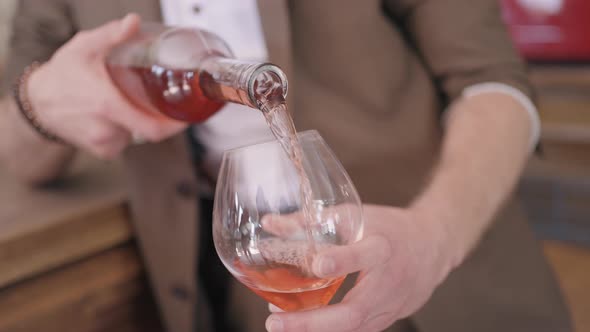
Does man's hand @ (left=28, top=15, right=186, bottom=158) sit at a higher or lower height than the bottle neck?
lower

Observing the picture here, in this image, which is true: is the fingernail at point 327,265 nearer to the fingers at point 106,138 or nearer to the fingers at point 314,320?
the fingers at point 314,320

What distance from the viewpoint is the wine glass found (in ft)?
1.68

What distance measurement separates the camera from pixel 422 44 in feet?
3.17

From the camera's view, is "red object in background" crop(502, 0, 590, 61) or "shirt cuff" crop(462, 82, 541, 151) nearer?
"shirt cuff" crop(462, 82, 541, 151)

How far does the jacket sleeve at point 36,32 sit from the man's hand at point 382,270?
63 centimetres

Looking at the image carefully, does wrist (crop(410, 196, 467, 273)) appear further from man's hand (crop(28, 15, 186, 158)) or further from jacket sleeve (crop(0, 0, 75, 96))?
jacket sleeve (crop(0, 0, 75, 96))

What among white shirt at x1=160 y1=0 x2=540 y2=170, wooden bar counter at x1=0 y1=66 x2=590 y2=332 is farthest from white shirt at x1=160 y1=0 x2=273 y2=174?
wooden bar counter at x1=0 y1=66 x2=590 y2=332

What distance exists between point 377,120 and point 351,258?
0.50m

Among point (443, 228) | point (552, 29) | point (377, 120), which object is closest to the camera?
point (443, 228)

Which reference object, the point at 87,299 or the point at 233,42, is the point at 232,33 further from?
the point at 87,299

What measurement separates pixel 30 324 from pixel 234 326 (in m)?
0.33

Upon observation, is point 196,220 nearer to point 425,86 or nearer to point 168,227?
point 168,227

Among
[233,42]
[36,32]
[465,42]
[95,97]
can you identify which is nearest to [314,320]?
[95,97]

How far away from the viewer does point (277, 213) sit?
53 cm
